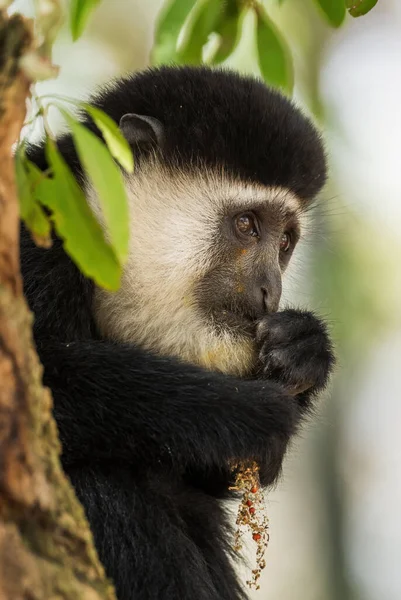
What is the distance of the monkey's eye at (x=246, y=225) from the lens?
3475 mm

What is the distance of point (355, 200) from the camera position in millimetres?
8492

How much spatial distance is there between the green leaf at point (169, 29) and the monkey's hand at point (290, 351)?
1019 mm

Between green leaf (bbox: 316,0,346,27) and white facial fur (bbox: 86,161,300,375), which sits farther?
white facial fur (bbox: 86,161,300,375)

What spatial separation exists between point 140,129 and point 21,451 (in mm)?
Result: 2325

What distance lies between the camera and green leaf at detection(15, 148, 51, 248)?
1.55m

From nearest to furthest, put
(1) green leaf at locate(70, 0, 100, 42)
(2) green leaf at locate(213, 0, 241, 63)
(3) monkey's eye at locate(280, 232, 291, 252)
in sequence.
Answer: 1. (1) green leaf at locate(70, 0, 100, 42)
2. (2) green leaf at locate(213, 0, 241, 63)
3. (3) monkey's eye at locate(280, 232, 291, 252)

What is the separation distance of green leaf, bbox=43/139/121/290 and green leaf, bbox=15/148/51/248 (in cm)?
3

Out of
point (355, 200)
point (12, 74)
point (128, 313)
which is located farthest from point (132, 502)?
point (355, 200)

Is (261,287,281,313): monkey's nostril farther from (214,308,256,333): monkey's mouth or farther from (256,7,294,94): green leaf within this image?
(256,7,294,94): green leaf

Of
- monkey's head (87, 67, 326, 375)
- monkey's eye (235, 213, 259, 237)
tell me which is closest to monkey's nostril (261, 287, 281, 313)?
monkey's head (87, 67, 326, 375)

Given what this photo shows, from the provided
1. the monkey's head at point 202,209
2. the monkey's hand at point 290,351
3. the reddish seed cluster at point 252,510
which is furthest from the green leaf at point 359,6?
the reddish seed cluster at point 252,510

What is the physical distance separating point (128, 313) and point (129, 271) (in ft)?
0.53

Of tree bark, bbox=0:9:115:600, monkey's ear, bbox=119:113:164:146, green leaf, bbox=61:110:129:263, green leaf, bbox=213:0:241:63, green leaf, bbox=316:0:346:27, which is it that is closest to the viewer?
tree bark, bbox=0:9:115:600

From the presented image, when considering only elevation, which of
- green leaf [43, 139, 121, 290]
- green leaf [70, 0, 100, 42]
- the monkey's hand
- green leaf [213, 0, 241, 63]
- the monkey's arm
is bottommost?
green leaf [43, 139, 121, 290]
